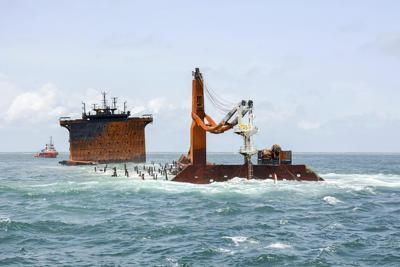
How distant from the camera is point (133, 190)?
56219mm

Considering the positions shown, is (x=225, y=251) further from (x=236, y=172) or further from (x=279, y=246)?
(x=236, y=172)

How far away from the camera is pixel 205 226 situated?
3494cm

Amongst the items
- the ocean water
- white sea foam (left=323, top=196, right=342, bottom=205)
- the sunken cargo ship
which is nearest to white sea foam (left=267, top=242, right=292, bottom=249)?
the ocean water

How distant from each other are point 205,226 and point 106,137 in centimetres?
8268

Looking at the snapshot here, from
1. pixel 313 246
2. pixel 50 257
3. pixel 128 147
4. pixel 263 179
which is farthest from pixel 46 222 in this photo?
pixel 128 147

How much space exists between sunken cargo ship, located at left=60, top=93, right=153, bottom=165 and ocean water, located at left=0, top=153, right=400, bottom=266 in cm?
5796

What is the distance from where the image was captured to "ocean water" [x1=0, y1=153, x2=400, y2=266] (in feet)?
88.0

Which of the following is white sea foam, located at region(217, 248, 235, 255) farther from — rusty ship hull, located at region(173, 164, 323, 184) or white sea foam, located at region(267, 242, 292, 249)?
rusty ship hull, located at region(173, 164, 323, 184)

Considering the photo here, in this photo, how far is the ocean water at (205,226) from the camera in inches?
1056

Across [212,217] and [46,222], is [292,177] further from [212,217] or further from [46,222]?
[46,222]

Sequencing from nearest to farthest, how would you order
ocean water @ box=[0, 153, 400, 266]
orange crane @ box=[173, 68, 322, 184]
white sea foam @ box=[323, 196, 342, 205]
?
1. ocean water @ box=[0, 153, 400, 266]
2. white sea foam @ box=[323, 196, 342, 205]
3. orange crane @ box=[173, 68, 322, 184]

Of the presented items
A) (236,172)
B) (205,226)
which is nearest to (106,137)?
(236,172)

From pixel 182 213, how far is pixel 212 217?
288 cm

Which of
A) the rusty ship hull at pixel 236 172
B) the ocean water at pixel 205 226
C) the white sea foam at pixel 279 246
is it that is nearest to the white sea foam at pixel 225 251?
the ocean water at pixel 205 226
